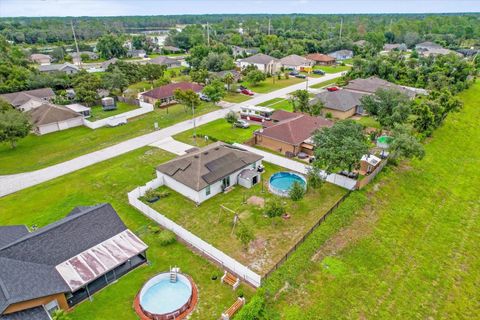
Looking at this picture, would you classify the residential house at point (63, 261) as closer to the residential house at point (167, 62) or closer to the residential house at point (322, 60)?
the residential house at point (167, 62)

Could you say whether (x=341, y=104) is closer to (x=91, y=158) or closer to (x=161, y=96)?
Result: (x=161, y=96)

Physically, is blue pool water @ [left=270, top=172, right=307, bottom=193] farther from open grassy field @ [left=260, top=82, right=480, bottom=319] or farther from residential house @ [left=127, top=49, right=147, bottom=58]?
residential house @ [left=127, top=49, right=147, bottom=58]

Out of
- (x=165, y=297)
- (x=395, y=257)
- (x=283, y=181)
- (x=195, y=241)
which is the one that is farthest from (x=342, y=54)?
(x=165, y=297)

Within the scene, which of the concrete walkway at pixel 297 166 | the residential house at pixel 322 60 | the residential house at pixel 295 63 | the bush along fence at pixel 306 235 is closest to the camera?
the bush along fence at pixel 306 235

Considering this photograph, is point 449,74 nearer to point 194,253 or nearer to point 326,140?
point 326,140

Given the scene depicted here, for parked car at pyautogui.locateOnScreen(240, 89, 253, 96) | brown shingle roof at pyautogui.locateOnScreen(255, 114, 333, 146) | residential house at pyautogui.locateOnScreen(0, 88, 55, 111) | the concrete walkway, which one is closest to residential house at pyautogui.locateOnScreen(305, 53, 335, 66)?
parked car at pyautogui.locateOnScreen(240, 89, 253, 96)

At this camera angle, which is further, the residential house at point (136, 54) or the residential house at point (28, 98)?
the residential house at point (136, 54)

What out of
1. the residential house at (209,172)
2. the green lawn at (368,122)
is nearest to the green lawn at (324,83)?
the green lawn at (368,122)
